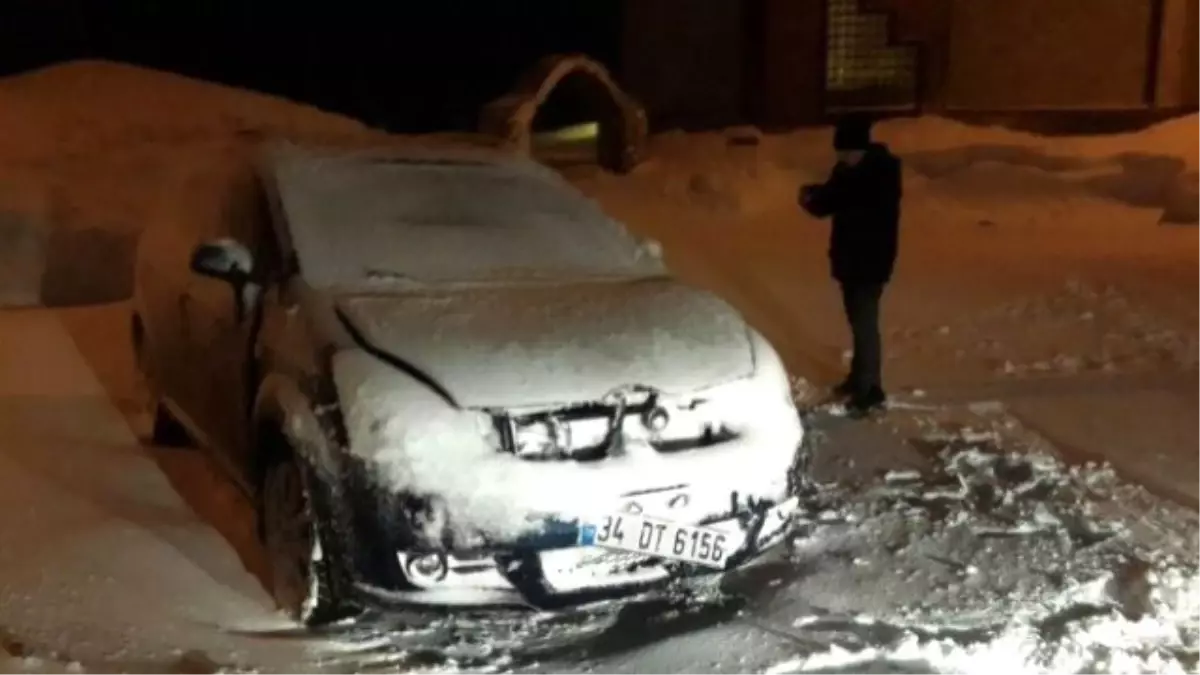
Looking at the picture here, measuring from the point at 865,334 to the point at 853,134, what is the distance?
1.09m

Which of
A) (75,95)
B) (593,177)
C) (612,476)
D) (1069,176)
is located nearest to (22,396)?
(612,476)

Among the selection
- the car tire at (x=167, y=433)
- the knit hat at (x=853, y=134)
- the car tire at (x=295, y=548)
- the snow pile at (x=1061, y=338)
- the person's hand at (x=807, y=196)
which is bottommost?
the snow pile at (x=1061, y=338)

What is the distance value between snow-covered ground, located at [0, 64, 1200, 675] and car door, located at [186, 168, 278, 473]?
34 cm

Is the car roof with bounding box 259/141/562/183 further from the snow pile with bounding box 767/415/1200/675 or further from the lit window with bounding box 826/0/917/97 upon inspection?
the lit window with bounding box 826/0/917/97

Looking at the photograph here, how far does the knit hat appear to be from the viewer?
23.4 feet

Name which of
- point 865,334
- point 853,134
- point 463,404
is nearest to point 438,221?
point 463,404

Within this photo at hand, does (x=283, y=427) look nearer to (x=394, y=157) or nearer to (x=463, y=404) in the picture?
(x=463, y=404)

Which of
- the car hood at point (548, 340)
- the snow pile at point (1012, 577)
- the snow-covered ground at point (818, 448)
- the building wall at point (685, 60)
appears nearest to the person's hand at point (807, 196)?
the snow-covered ground at point (818, 448)

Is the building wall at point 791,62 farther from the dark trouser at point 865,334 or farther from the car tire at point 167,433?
the car tire at point 167,433

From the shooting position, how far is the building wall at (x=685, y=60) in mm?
17688

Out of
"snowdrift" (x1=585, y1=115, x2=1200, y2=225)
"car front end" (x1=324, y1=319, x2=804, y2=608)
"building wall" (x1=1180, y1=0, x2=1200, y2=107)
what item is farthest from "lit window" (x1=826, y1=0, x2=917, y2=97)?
"car front end" (x1=324, y1=319, x2=804, y2=608)

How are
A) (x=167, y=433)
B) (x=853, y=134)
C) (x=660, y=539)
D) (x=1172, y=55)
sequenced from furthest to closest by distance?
(x=1172, y=55) < (x=853, y=134) < (x=167, y=433) < (x=660, y=539)

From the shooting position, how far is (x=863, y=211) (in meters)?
7.23

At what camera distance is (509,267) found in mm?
5254
